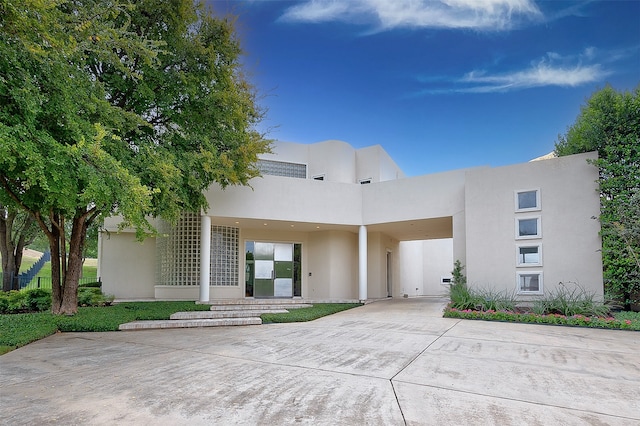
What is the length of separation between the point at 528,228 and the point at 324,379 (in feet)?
31.4

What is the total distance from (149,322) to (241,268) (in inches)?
274

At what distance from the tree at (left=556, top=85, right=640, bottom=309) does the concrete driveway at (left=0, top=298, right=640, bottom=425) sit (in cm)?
279

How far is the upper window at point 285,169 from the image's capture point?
18.3m

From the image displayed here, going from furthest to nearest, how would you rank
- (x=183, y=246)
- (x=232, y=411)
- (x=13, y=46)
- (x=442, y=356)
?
(x=183, y=246)
(x=442, y=356)
(x=13, y=46)
(x=232, y=411)

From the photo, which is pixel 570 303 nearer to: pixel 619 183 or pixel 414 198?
pixel 619 183

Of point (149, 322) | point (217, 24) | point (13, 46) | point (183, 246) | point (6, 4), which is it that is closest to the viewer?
point (6, 4)

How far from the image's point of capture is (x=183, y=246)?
595 inches

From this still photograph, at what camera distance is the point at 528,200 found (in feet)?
38.8

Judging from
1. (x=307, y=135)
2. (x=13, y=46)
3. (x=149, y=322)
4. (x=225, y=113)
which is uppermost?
(x=307, y=135)

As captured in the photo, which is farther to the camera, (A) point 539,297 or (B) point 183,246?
(B) point 183,246

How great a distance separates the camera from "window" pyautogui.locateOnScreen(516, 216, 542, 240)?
11.6 metres

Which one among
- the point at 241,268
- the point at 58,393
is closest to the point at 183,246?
the point at 241,268

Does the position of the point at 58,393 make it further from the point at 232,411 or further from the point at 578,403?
the point at 578,403

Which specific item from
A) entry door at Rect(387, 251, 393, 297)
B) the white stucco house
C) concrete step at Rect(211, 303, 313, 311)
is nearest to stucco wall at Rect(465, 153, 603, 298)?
the white stucco house
